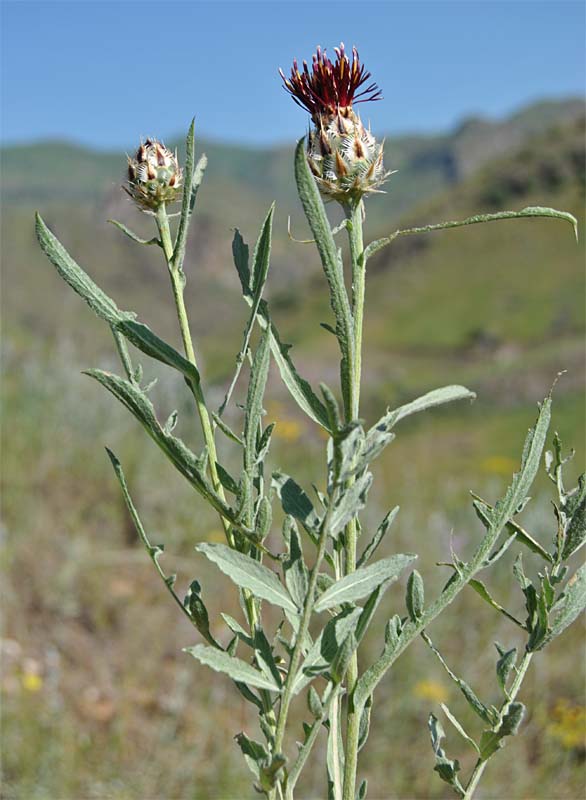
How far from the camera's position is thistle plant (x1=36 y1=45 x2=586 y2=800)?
0.39m

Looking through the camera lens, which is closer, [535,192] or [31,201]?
[535,192]

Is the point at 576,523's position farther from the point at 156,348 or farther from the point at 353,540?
the point at 156,348

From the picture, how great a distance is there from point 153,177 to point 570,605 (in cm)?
35

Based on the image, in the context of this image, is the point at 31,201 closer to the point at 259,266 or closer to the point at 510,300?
the point at 510,300

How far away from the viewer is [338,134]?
18.7 inches

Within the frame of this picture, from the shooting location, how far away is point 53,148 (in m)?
129

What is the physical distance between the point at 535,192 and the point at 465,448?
18.2 m

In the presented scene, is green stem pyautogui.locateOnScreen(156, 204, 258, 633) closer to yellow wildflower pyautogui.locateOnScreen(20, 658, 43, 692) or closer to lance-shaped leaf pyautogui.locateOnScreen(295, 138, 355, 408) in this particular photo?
lance-shaped leaf pyautogui.locateOnScreen(295, 138, 355, 408)

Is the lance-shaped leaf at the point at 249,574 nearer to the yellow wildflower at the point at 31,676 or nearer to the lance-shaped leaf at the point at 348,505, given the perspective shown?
the lance-shaped leaf at the point at 348,505

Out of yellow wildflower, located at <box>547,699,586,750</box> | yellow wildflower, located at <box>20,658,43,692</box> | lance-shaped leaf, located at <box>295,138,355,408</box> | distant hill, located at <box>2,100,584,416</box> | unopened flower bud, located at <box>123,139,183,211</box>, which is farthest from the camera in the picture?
distant hill, located at <box>2,100,584,416</box>

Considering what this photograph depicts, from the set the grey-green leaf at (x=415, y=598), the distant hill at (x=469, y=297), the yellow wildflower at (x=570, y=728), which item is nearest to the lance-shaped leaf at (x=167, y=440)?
the grey-green leaf at (x=415, y=598)

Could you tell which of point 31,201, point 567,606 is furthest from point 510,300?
point 31,201

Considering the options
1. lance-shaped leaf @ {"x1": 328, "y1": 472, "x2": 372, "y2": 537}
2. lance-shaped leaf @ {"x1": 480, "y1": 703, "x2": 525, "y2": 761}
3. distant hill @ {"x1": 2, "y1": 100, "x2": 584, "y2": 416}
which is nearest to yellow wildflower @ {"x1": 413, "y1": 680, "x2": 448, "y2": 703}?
lance-shaped leaf @ {"x1": 480, "y1": 703, "x2": 525, "y2": 761}

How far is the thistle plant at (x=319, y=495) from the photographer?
1.29 feet
